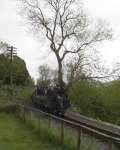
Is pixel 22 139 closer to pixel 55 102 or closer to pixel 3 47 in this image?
pixel 55 102

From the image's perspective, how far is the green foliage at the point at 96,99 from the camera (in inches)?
1253

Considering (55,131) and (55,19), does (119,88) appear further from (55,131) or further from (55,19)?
(55,131)

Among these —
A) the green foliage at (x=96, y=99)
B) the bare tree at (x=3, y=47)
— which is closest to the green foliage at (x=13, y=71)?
the bare tree at (x=3, y=47)

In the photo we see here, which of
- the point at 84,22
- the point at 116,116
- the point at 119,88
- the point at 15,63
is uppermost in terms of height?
the point at 84,22

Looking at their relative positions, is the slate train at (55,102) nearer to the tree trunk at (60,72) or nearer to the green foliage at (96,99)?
the green foliage at (96,99)

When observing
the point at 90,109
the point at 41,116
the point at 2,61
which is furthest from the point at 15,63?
the point at 41,116

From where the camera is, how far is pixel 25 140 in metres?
13.4

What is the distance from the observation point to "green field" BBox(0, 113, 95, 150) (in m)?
11.9

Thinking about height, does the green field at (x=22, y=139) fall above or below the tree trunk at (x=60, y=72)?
below

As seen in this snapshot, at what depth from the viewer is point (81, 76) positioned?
33.3m

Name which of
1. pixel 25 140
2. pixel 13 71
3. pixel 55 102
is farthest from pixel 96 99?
pixel 25 140

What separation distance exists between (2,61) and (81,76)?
55.5 ft

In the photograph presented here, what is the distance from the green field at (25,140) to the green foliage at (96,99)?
50.4ft

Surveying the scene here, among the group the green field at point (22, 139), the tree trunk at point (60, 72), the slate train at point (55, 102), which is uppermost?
the tree trunk at point (60, 72)
